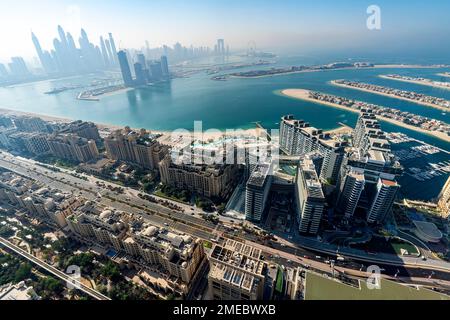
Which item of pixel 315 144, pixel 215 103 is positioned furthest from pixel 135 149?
pixel 215 103

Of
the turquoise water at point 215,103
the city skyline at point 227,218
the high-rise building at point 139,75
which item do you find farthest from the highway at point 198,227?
the high-rise building at point 139,75

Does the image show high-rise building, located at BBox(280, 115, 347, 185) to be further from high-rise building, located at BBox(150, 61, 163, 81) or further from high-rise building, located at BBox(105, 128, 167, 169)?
high-rise building, located at BBox(150, 61, 163, 81)

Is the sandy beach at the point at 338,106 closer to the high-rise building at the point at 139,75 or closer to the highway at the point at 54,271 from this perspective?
the highway at the point at 54,271

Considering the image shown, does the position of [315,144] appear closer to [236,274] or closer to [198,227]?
[198,227]

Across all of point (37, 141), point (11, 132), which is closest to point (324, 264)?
point (37, 141)

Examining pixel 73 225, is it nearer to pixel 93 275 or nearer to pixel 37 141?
pixel 93 275
